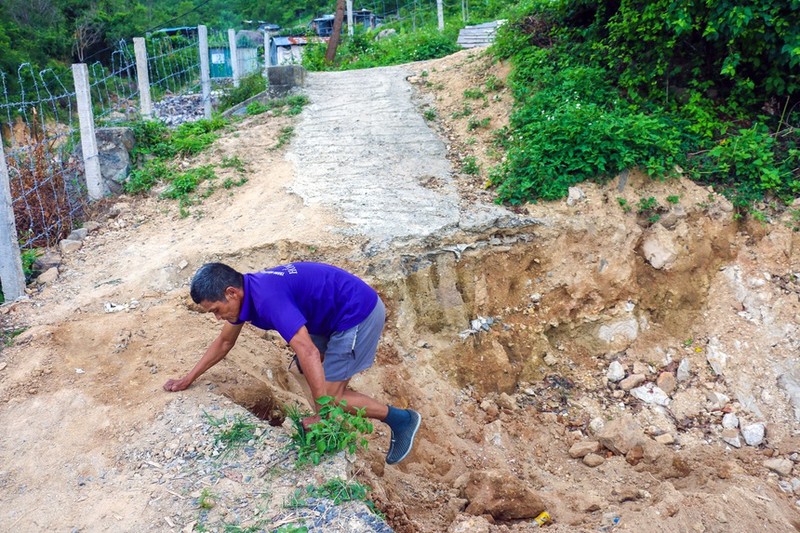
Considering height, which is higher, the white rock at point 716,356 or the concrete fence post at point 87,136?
the concrete fence post at point 87,136

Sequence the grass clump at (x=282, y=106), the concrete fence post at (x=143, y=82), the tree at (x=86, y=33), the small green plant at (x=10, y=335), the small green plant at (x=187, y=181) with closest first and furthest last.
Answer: the small green plant at (x=10, y=335)
the small green plant at (x=187, y=181)
the concrete fence post at (x=143, y=82)
the grass clump at (x=282, y=106)
the tree at (x=86, y=33)

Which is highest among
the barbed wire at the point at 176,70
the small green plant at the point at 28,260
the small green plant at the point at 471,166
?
the barbed wire at the point at 176,70

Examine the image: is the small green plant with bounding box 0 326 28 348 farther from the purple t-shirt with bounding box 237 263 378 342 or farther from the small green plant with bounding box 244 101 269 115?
the small green plant with bounding box 244 101 269 115

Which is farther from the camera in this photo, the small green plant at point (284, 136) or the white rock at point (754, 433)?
the small green plant at point (284, 136)

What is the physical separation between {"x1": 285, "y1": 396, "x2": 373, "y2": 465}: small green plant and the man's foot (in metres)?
0.56

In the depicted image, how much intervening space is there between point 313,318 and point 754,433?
357 centimetres

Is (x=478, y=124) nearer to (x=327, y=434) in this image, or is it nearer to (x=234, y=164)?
(x=234, y=164)

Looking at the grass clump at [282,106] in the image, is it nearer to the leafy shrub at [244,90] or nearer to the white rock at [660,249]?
the leafy shrub at [244,90]

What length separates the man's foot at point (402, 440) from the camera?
3629 mm

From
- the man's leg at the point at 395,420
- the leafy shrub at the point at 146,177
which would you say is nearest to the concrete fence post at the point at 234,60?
the leafy shrub at the point at 146,177

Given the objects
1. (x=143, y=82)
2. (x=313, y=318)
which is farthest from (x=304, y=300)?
(x=143, y=82)

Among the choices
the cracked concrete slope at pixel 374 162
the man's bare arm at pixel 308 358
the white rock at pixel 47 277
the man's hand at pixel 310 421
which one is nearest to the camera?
the man's bare arm at pixel 308 358

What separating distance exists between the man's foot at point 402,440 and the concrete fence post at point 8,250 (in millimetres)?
3353

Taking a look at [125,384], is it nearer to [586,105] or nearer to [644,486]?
[644,486]
